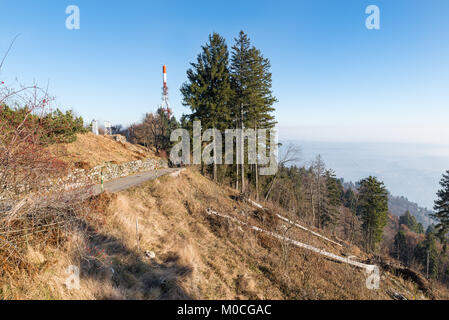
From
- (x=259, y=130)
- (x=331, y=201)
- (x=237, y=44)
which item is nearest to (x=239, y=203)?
(x=259, y=130)

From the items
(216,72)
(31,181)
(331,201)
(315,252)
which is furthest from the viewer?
(331,201)

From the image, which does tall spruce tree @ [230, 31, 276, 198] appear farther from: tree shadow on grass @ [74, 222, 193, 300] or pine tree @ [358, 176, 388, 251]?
pine tree @ [358, 176, 388, 251]

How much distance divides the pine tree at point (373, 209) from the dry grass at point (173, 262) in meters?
20.8

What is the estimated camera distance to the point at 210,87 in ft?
61.6

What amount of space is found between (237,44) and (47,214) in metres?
20.2

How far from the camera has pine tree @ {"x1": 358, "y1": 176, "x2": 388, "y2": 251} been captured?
29.6 m

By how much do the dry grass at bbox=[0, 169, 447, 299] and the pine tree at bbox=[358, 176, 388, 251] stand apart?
2080 cm

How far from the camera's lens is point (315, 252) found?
10.4 meters

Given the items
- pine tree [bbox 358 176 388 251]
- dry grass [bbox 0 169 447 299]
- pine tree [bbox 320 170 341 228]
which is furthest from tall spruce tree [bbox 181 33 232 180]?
pine tree [bbox 358 176 388 251]

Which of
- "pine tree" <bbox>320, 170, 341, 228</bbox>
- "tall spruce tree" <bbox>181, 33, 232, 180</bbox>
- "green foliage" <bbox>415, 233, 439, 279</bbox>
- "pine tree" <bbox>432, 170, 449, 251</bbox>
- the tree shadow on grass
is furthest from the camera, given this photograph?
"green foliage" <bbox>415, 233, 439, 279</bbox>

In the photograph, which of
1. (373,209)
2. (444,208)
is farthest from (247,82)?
(444,208)

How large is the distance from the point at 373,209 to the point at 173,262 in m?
35.0

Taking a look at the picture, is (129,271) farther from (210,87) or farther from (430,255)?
(430,255)
